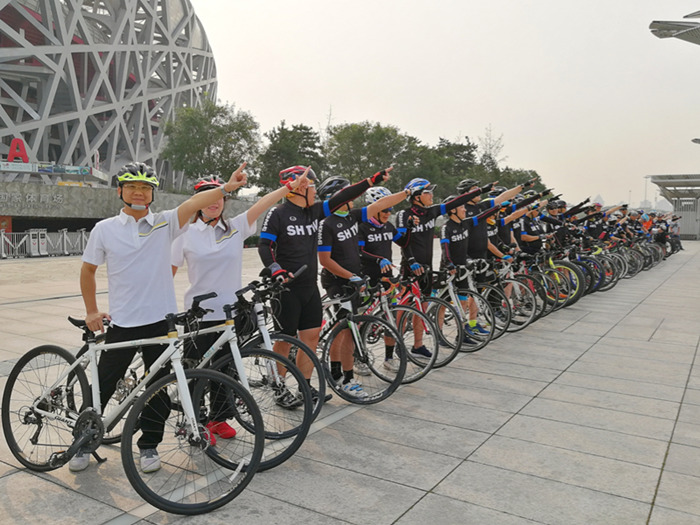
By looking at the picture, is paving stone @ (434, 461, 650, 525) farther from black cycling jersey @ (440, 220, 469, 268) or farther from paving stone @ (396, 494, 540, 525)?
black cycling jersey @ (440, 220, 469, 268)

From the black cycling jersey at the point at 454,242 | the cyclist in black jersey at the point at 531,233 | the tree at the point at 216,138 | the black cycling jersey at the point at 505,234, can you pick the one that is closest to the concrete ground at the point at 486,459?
the black cycling jersey at the point at 454,242

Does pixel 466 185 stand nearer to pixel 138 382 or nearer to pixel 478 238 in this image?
pixel 478 238

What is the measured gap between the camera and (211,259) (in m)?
4.15

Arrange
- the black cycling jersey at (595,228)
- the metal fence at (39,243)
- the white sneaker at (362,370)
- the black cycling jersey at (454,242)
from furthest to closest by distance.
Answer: the metal fence at (39,243)
the black cycling jersey at (595,228)
the black cycling jersey at (454,242)
the white sneaker at (362,370)

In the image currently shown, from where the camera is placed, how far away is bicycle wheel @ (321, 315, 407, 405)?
199 inches

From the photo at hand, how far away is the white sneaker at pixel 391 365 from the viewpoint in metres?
5.17

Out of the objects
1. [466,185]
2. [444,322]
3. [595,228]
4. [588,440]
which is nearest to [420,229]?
[444,322]

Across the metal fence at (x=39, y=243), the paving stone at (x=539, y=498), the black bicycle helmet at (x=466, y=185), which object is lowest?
the paving stone at (x=539, y=498)

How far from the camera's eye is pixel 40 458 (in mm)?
3750

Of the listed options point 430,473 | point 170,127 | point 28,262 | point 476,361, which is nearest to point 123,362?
point 430,473

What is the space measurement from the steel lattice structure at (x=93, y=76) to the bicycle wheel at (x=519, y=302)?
38202 millimetres

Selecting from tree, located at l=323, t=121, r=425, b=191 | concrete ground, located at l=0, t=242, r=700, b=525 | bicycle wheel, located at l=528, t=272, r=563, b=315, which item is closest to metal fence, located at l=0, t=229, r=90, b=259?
concrete ground, located at l=0, t=242, r=700, b=525

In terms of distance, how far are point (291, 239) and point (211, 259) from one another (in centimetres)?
84

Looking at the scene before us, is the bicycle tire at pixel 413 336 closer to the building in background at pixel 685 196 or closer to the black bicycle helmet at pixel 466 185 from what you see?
the black bicycle helmet at pixel 466 185
